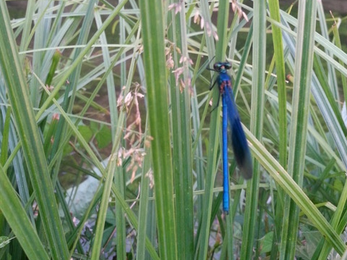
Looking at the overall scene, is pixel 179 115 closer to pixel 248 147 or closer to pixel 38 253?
pixel 248 147

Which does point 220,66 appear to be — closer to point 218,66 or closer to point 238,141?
point 218,66

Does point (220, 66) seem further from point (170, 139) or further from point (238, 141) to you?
point (170, 139)

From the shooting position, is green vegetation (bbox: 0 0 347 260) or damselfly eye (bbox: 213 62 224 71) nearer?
green vegetation (bbox: 0 0 347 260)

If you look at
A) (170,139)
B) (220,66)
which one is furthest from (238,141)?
(170,139)

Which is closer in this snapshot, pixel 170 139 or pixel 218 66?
pixel 170 139

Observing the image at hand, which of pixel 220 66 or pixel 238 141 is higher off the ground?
pixel 220 66

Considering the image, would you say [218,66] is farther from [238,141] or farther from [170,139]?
[170,139]

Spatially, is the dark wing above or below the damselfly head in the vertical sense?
below

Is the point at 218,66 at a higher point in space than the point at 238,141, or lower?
higher

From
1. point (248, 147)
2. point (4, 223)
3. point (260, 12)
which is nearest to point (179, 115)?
point (248, 147)

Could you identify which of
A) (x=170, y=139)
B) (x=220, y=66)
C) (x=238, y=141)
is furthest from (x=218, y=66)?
(x=170, y=139)

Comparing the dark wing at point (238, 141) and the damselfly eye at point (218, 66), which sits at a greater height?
the damselfly eye at point (218, 66)
